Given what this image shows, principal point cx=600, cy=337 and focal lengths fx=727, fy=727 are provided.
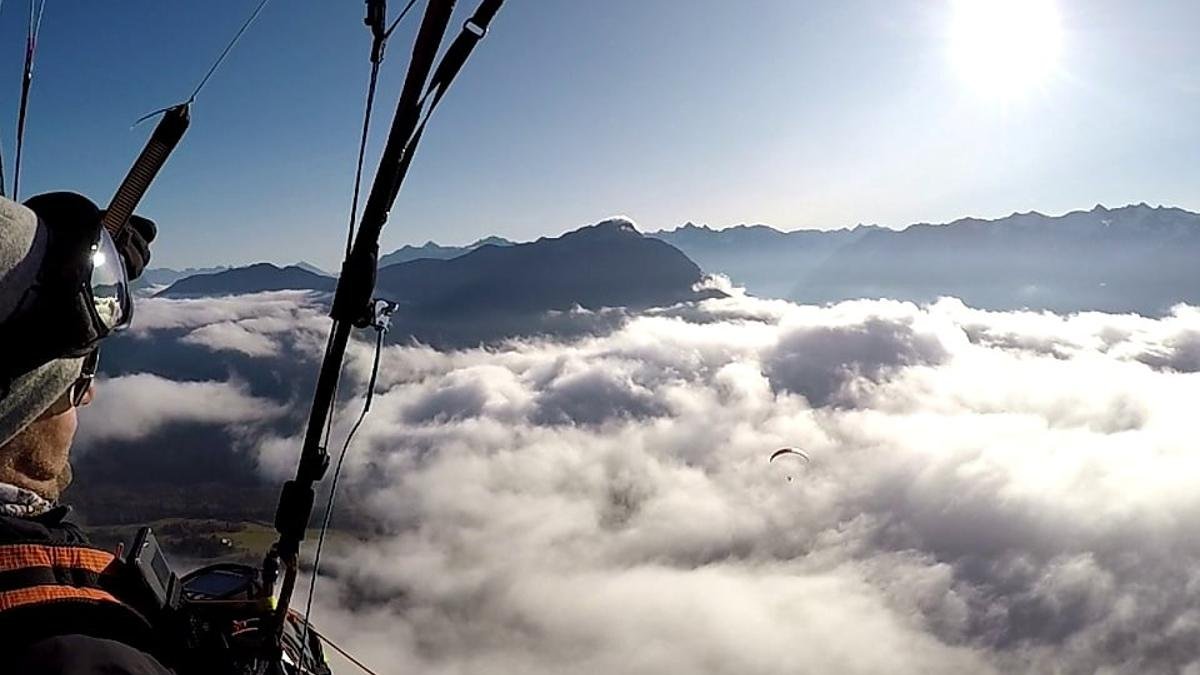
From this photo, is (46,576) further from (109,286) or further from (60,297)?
(109,286)

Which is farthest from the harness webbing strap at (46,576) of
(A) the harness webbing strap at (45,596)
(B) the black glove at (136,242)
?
(B) the black glove at (136,242)

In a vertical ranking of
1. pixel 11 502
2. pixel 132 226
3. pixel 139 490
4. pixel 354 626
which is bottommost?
pixel 354 626

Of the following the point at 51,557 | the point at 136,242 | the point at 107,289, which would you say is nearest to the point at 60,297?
the point at 107,289

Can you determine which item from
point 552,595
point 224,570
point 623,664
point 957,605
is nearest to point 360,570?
point 552,595

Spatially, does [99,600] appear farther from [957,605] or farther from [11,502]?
[957,605]

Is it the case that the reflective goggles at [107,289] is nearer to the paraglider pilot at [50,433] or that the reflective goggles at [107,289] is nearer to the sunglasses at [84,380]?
the paraglider pilot at [50,433]
